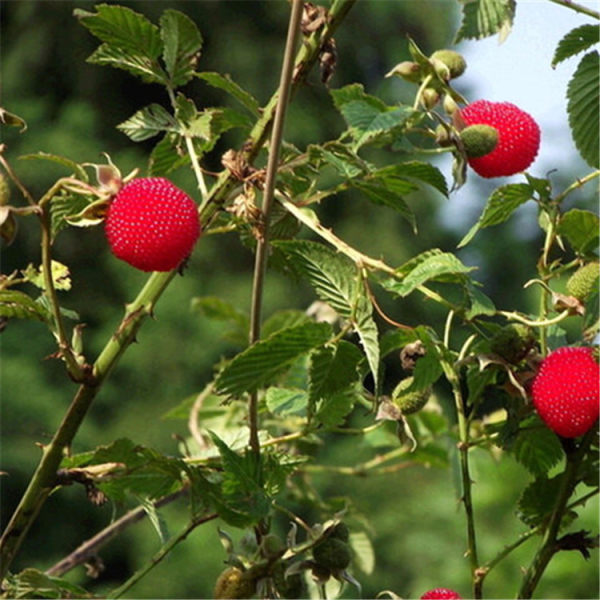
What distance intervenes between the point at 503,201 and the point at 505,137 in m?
0.04

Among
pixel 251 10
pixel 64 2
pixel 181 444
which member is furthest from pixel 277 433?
pixel 251 10

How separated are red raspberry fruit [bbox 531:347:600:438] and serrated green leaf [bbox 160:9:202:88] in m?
0.26

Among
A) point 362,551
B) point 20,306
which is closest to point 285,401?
point 20,306

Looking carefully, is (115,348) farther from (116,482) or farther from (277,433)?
(277,433)

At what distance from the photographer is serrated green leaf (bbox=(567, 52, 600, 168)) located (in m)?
0.67

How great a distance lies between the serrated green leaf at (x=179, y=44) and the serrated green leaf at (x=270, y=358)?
179 millimetres

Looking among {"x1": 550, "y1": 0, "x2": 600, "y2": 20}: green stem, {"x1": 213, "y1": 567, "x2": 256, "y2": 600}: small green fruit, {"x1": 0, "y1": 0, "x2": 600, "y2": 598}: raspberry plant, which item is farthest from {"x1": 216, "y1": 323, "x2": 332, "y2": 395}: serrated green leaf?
{"x1": 550, "y1": 0, "x2": 600, "y2": 20}: green stem

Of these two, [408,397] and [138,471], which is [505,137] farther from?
[138,471]

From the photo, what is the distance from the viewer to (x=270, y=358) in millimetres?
625

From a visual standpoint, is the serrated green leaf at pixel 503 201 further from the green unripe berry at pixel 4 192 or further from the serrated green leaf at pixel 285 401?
the green unripe berry at pixel 4 192

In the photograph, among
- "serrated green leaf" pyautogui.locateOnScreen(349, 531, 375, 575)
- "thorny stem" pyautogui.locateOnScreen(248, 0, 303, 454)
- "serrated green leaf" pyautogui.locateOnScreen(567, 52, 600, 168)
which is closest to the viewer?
"thorny stem" pyautogui.locateOnScreen(248, 0, 303, 454)

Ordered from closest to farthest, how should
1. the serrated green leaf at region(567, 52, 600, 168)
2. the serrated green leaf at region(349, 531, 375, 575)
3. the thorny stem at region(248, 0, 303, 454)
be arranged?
the thorny stem at region(248, 0, 303, 454) < the serrated green leaf at region(567, 52, 600, 168) < the serrated green leaf at region(349, 531, 375, 575)

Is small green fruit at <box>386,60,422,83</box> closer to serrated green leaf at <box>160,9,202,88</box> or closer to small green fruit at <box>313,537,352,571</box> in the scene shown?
serrated green leaf at <box>160,9,202,88</box>

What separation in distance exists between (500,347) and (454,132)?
12 cm
